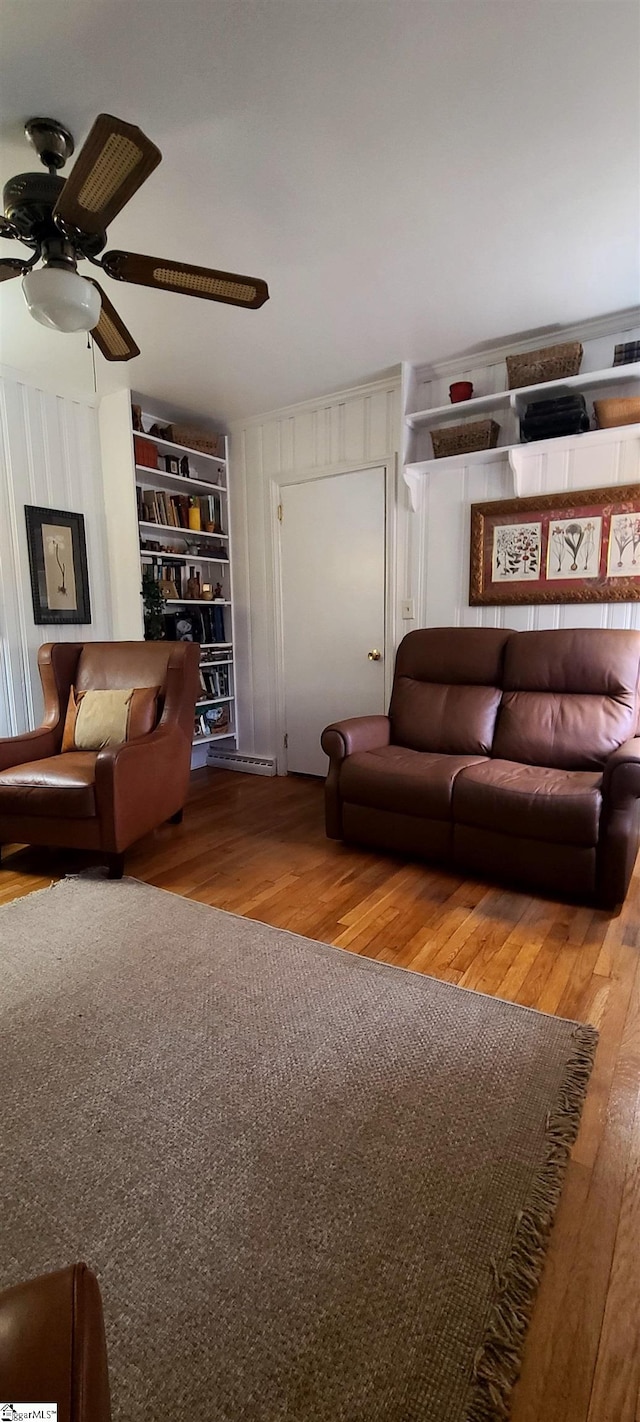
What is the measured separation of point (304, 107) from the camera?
1695 mm

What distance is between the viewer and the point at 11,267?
1839 mm

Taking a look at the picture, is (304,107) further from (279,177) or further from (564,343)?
(564,343)

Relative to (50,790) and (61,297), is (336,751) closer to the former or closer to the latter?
(50,790)

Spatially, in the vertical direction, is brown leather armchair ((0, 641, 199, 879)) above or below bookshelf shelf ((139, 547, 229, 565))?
below

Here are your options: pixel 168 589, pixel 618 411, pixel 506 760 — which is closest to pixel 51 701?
pixel 168 589

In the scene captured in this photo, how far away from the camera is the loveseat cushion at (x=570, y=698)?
2645 millimetres

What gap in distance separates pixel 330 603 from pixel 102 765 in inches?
80.0

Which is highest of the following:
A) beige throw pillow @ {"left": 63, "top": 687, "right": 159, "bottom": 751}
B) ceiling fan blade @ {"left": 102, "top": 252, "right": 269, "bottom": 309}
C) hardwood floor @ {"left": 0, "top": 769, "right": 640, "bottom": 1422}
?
ceiling fan blade @ {"left": 102, "top": 252, "right": 269, "bottom": 309}

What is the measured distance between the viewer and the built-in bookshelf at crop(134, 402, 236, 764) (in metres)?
3.86

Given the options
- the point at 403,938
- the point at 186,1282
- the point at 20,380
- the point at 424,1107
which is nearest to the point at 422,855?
the point at 403,938

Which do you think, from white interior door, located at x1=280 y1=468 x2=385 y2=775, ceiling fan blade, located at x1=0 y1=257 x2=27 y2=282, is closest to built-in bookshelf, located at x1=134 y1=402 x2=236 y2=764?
white interior door, located at x1=280 y1=468 x2=385 y2=775

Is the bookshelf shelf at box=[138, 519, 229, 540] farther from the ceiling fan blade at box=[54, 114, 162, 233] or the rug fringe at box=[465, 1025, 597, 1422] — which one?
the rug fringe at box=[465, 1025, 597, 1422]

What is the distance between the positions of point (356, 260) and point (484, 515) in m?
1.39

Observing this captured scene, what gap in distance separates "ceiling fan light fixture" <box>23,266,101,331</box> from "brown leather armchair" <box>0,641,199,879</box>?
1491mm
